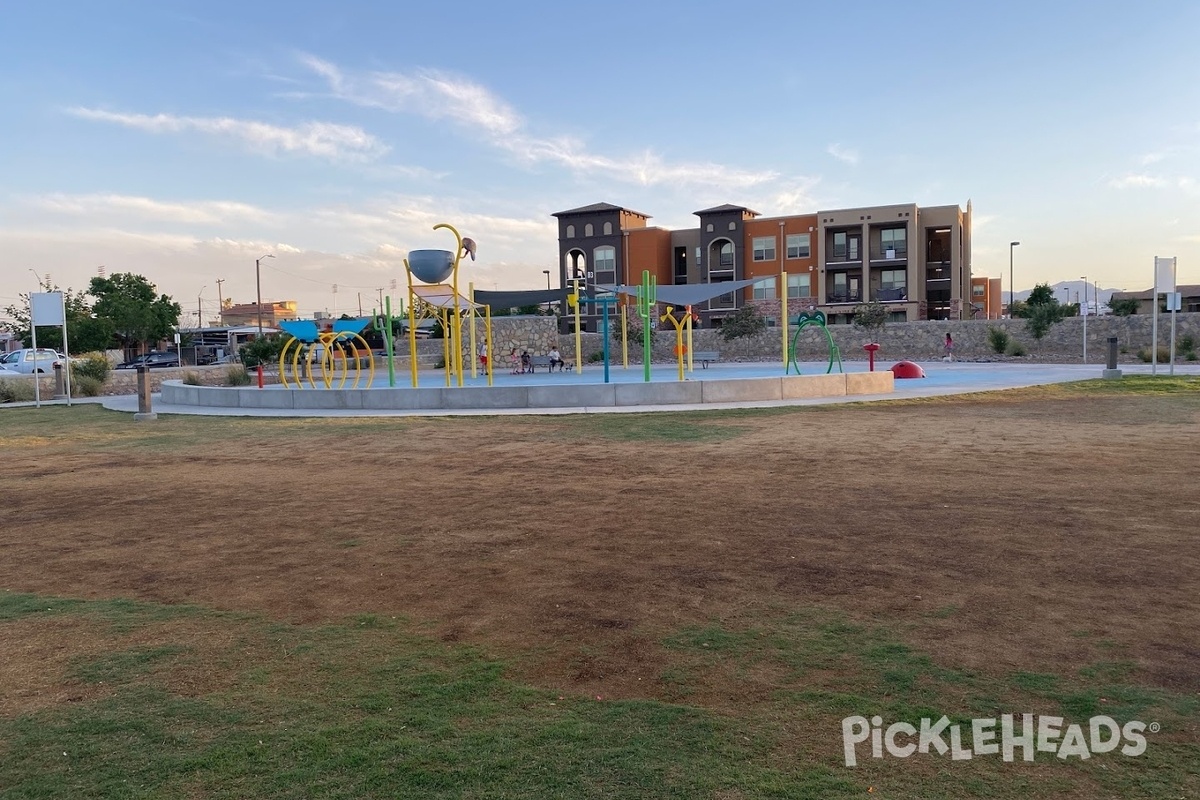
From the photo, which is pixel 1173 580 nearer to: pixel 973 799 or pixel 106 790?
pixel 973 799

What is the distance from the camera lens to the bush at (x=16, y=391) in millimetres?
27828

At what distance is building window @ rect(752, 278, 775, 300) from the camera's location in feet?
196

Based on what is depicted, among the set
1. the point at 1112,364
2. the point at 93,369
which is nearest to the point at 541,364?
the point at 93,369

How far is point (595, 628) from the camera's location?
519 centimetres

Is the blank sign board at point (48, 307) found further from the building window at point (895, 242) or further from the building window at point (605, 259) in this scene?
the building window at point (895, 242)

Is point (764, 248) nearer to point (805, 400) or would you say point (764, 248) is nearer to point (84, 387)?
point (805, 400)

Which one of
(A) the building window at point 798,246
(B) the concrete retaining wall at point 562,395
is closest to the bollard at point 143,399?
(B) the concrete retaining wall at point 562,395

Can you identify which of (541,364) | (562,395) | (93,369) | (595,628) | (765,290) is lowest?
(595,628)

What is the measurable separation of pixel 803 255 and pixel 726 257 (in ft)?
16.9

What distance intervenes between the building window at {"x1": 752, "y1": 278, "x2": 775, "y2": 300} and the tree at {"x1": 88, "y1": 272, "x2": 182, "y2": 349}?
137 ft

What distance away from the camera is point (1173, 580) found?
227 inches

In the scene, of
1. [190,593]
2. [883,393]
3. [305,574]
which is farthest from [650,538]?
[883,393]

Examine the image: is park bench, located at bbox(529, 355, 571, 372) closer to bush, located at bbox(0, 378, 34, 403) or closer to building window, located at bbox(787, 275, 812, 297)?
bush, located at bbox(0, 378, 34, 403)

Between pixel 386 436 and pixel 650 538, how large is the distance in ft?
30.8
